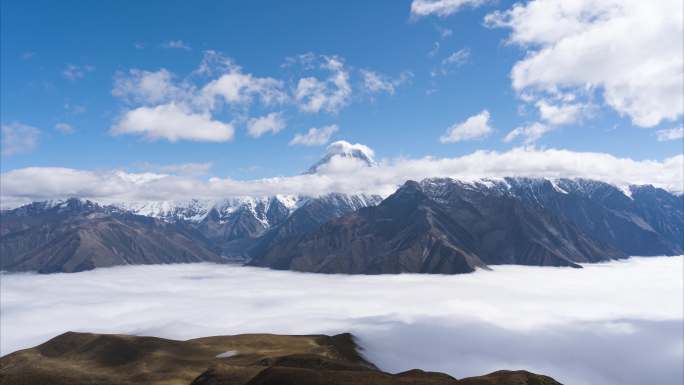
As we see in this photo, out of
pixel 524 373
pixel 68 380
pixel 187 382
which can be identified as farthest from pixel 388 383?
pixel 68 380

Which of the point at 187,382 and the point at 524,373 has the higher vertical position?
the point at 524,373

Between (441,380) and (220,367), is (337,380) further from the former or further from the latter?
(220,367)

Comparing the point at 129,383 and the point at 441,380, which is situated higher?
the point at 441,380

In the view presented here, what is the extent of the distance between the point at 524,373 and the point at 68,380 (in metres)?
168

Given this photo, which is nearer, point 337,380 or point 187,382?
point 337,380

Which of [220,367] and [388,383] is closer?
[388,383]

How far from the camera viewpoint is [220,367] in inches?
7279

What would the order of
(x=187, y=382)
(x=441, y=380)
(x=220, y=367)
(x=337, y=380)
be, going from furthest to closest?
(x=187, y=382), (x=220, y=367), (x=441, y=380), (x=337, y=380)

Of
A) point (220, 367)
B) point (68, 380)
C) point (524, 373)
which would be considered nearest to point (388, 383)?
point (524, 373)

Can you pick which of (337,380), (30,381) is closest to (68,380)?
(30,381)

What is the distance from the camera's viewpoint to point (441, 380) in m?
153

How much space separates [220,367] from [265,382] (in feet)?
172

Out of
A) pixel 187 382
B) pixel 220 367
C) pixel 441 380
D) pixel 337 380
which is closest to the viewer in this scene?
pixel 337 380

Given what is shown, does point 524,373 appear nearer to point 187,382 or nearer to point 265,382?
point 265,382
